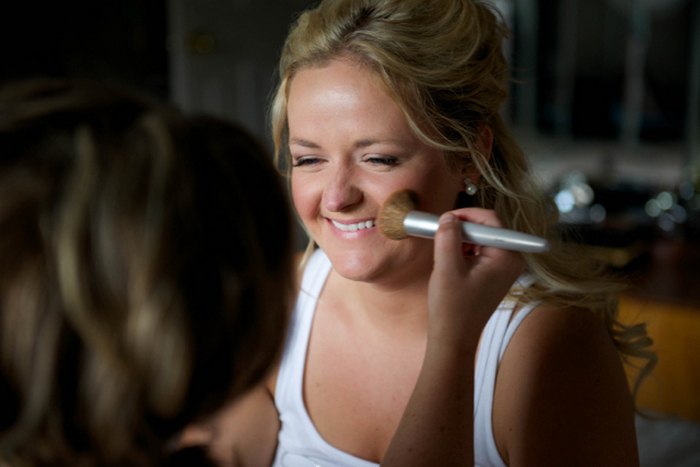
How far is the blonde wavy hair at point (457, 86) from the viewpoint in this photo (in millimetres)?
882

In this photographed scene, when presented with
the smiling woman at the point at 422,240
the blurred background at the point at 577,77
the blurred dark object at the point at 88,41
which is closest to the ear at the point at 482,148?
the smiling woman at the point at 422,240

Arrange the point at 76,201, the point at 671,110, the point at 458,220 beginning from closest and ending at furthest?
1. the point at 76,201
2. the point at 458,220
3. the point at 671,110

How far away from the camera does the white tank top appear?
3.05 ft

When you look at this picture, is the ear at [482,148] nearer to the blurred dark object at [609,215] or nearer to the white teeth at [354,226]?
the white teeth at [354,226]

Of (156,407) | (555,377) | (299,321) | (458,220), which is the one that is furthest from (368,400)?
(156,407)

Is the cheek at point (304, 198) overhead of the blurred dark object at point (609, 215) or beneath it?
overhead

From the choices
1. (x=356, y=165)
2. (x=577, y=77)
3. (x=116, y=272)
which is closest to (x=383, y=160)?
(x=356, y=165)

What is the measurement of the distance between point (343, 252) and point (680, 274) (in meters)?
1.51

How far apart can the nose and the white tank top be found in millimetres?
246

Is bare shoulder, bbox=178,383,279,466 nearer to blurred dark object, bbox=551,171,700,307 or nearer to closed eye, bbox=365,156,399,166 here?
closed eye, bbox=365,156,399,166

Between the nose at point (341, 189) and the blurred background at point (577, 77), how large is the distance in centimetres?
128

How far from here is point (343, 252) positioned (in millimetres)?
933

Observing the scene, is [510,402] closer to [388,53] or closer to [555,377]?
[555,377]

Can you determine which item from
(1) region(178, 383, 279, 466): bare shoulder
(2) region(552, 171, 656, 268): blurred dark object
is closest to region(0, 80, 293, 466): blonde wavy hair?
(1) region(178, 383, 279, 466): bare shoulder
